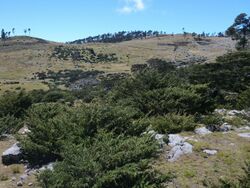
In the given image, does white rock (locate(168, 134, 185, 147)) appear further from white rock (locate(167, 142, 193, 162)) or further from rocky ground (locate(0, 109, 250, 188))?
white rock (locate(167, 142, 193, 162))

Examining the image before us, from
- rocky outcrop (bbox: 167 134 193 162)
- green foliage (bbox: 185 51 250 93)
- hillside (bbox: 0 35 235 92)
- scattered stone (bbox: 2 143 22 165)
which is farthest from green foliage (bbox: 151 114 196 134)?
hillside (bbox: 0 35 235 92)

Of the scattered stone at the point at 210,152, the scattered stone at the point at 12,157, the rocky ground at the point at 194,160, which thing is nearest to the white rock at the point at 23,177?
the rocky ground at the point at 194,160

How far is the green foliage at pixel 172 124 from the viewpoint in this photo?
14891 millimetres

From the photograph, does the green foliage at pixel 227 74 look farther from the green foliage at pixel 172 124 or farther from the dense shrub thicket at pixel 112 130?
the green foliage at pixel 172 124

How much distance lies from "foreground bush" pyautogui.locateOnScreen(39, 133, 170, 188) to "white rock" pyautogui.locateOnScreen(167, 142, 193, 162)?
1718 millimetres

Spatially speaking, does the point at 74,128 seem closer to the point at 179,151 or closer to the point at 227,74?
the point at 179,151

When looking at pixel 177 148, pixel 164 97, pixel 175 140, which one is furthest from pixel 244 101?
pixel 177 148

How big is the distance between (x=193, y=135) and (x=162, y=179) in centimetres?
496

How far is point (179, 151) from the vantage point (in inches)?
502

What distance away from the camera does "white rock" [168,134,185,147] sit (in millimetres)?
13413

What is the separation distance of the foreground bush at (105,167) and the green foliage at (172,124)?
3908 millimetres

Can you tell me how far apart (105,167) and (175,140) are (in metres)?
4.23

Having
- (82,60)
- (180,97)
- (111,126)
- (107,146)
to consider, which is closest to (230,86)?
(180,97)

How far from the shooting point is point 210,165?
11.8m
